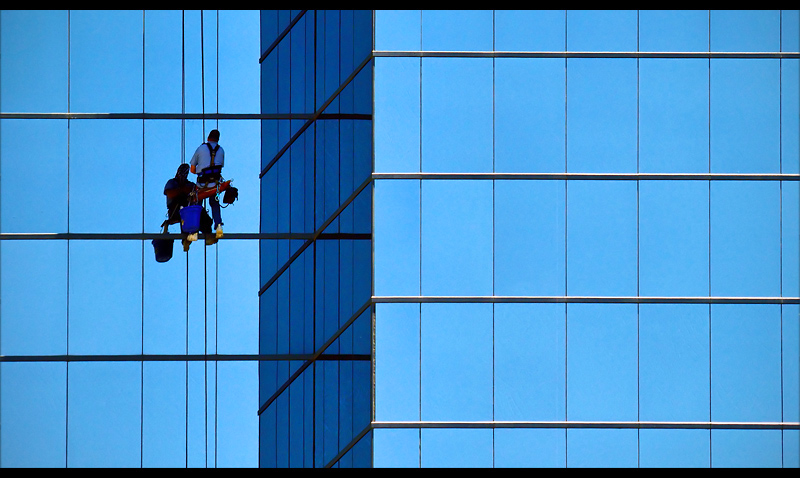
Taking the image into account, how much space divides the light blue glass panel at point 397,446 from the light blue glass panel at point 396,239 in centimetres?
218

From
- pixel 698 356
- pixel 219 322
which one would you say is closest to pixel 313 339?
pixel 219 322

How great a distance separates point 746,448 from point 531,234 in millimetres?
4884

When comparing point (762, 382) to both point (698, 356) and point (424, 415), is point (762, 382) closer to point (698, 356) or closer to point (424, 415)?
point (698, 356)

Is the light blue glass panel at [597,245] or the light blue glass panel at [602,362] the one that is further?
the light blue glass panel at [597,245]

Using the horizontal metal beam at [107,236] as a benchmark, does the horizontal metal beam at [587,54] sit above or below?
above

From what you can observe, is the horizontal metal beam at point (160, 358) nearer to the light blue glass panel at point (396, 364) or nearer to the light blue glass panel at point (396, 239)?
the light blue glass panel at point (396, 364)

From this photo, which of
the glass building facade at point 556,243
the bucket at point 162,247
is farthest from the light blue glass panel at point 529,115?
the bucket at point 162,247

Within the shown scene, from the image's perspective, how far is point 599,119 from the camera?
71.5 ft

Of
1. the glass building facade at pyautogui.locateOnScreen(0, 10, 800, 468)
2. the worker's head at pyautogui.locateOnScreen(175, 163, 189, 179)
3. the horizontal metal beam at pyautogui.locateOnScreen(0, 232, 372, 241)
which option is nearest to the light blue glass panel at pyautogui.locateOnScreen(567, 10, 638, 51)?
the glass building facade at pyautogui.locateOnScreen(0, 10, 800, 468)

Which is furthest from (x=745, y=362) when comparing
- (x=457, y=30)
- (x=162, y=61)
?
(x=162, y=61)

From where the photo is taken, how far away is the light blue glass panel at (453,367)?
2100 centimetres

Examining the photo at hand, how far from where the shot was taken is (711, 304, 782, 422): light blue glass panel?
2142cm

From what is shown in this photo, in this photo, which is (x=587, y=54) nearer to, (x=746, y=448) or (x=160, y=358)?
(x=746, y=448)

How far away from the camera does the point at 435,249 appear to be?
69.8 feet
